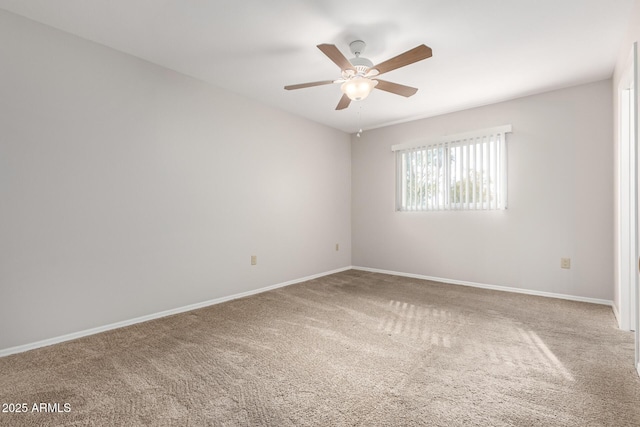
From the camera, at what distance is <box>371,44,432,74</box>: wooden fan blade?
1981 millimetres

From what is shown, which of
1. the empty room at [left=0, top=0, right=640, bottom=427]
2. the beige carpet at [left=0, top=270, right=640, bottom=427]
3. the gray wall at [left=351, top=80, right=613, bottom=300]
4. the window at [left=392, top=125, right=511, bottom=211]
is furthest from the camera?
the window at [left=392, top=125, right=511, bottom=211]

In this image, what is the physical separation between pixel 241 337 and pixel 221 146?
6.86 feet

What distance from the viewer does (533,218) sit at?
363 centimetres

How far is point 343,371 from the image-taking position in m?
1.88

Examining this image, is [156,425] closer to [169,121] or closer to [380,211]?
[169,121]

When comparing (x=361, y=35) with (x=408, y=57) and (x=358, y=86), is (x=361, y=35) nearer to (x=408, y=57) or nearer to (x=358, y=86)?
(x=358, y=86)

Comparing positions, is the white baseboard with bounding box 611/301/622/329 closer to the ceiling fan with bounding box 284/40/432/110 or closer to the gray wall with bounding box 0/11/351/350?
the ceiling fan with bounding box 284/40/432/110

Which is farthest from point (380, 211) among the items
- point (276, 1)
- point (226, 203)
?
point (276, 1)

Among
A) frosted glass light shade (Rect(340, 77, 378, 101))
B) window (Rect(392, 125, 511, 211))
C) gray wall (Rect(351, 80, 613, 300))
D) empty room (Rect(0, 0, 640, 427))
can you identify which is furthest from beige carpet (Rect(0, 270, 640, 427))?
→ frosted glass light shade (Rect(340, 77, 378, 101))

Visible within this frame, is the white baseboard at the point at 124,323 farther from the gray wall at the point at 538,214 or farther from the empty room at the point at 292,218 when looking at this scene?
the gray wall at the point at 538,214

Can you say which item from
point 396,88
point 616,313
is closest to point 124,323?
point 396,88

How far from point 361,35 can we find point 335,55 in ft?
1.71

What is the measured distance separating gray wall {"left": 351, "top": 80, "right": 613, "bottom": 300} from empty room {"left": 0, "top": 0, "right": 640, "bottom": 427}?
2 cm

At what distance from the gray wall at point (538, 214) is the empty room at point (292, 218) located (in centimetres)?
2
